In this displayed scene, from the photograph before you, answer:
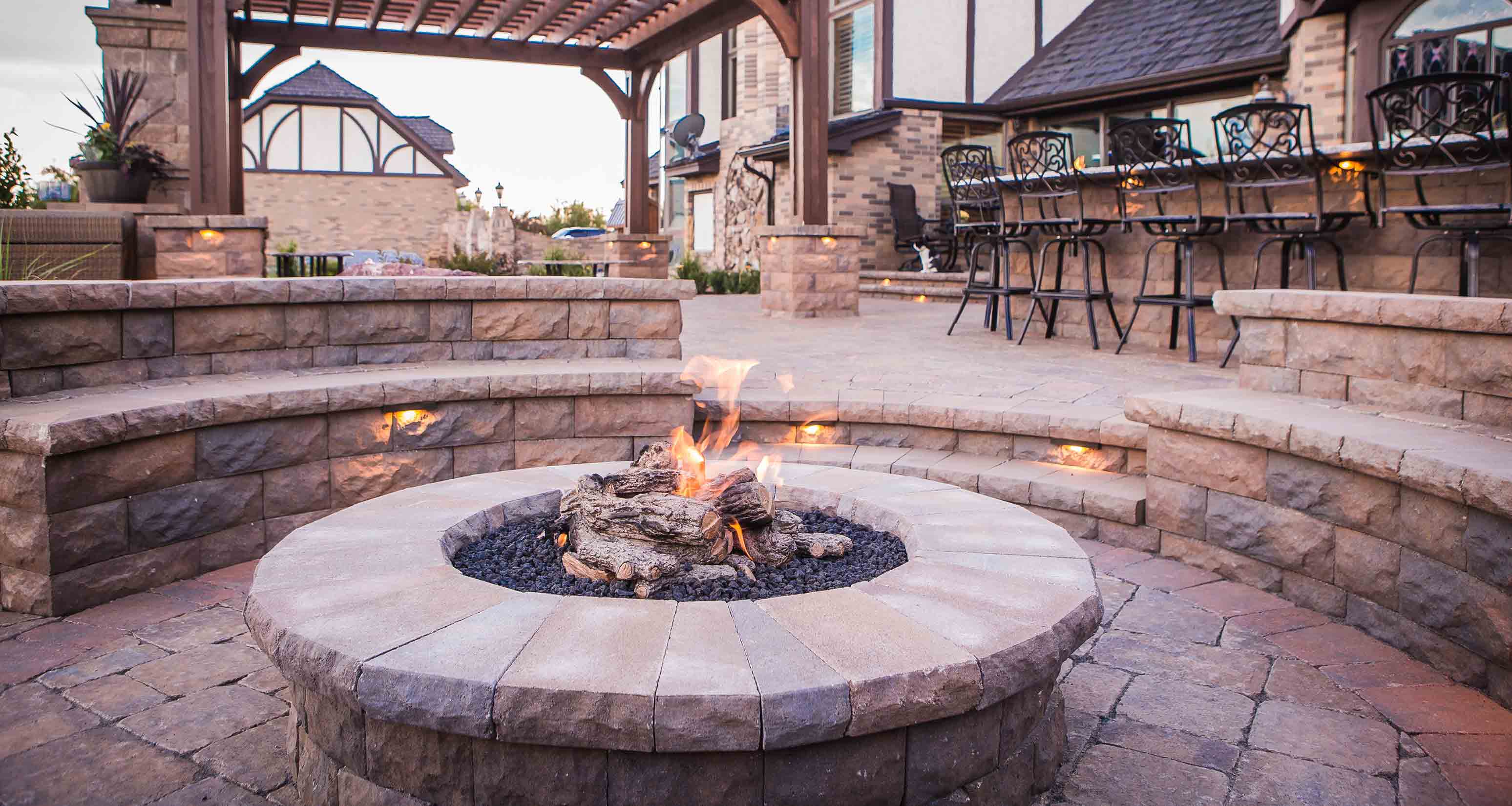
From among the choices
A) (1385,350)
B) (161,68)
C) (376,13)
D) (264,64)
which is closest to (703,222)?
(264,64)

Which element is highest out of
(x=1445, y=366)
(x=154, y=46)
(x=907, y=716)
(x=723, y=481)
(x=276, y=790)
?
(x=154, y=46)

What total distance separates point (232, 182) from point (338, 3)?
7.65ft

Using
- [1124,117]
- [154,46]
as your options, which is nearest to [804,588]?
[154,46]

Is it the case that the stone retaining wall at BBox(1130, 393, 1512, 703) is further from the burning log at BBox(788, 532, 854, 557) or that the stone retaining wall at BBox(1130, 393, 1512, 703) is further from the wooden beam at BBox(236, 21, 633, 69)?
the wooden beam at BBox(236, 21, 633, 69)

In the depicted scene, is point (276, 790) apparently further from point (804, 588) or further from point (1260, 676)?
point (1260, 676)

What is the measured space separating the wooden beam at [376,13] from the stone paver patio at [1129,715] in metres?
8.99

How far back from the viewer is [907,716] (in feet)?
6.31

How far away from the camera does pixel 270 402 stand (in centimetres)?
398

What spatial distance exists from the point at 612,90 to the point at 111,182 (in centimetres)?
658

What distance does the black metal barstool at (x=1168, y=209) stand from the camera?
6457 mm

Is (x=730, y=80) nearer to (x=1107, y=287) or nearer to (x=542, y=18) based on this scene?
(x=542, y=18)

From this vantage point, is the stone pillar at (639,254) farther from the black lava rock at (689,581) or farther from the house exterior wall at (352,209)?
the house exterior wall at (352,209)

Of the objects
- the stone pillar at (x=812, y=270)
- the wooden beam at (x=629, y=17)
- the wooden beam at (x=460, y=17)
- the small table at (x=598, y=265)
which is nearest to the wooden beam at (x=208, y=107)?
the wooden beam at (x=460, y=17)

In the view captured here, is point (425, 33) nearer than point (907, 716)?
No
